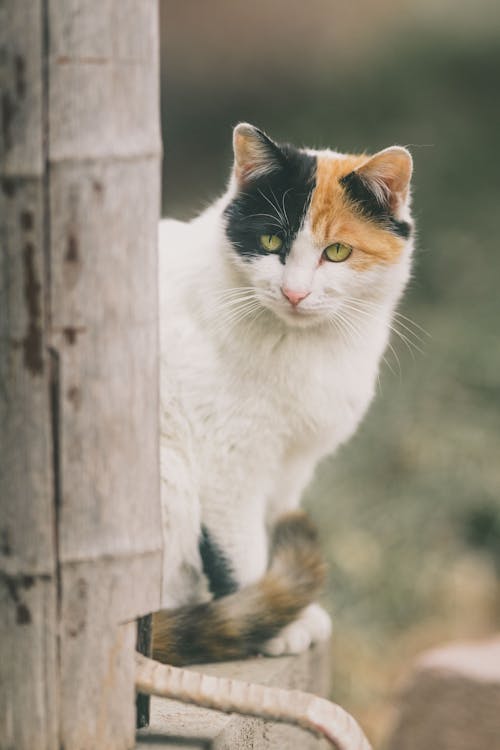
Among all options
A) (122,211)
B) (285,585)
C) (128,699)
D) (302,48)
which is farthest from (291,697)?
(302,48)

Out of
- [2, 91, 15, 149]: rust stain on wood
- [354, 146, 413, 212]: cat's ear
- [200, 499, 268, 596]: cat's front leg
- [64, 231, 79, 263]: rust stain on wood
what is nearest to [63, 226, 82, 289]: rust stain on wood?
[64, 231, 79, 263]: rust stain on wood

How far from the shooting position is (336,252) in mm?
1798

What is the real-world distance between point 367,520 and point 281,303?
7.73ft

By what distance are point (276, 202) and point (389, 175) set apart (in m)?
0.21

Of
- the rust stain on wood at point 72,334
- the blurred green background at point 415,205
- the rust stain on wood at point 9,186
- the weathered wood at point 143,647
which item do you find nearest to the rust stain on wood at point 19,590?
the weathered wood at point 143,647

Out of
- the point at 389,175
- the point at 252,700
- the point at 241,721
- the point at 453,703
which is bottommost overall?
the point at 453,703

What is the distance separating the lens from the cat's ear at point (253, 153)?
179 centimetres

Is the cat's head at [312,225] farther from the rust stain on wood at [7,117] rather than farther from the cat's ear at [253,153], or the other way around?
the rust stain on wood at [7,117]

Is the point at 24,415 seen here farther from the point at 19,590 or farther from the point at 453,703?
the point at 453,703

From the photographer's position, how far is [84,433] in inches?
48.3

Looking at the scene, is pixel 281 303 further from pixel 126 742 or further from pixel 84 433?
pixel 126 742

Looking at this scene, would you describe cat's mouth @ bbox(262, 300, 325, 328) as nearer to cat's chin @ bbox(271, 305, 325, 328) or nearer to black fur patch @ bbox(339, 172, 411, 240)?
cat's chin @ bbox(271, 305, 325, 328)

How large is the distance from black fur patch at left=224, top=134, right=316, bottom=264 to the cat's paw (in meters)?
0.76

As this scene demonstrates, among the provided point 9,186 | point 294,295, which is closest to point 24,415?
point 9,186
